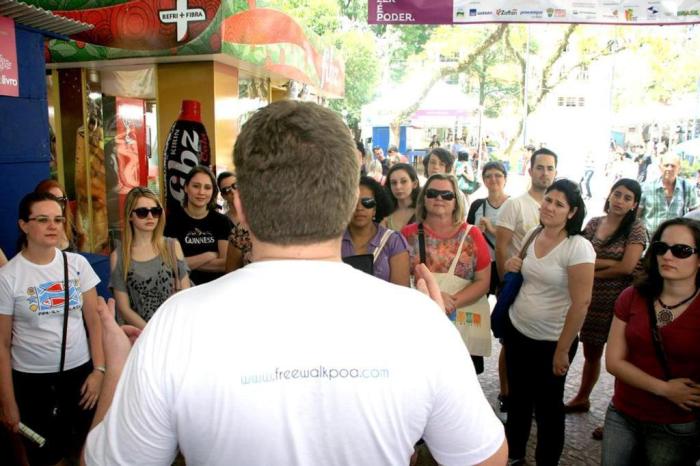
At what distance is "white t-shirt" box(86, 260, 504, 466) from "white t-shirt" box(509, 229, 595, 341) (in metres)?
2.36

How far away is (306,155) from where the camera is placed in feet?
3.31

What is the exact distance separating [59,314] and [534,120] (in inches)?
1081

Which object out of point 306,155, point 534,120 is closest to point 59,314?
point 306,155

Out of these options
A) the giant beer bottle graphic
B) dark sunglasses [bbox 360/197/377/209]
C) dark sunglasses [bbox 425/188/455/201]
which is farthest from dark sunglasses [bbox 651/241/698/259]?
the giant beer bottle graphic

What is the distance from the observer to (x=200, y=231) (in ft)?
13.4

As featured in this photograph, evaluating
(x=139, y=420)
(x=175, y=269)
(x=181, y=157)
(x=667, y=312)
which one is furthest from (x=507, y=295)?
(x=181, y=157)

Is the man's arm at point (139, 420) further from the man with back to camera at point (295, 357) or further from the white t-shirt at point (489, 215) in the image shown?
the white t-shirt at point (489, 215)

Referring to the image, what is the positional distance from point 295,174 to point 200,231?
3.25 meters

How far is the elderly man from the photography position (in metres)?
5.42

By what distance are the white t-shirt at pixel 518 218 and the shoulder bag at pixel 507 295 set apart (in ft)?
2.30

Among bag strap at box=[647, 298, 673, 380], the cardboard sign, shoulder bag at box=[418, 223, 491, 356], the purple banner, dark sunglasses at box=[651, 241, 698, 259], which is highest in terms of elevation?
the purple banner

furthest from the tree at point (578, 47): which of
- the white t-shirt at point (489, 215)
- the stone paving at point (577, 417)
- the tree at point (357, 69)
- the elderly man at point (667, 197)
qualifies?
the stone paving at point (577, 417)

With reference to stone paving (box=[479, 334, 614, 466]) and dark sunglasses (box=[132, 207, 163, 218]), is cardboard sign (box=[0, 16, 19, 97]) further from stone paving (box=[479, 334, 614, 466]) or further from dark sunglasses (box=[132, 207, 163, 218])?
stone paving (box=[479, 334, 614, 466])

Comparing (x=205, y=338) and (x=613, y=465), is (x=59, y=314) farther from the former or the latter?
(x=613, y=465)
